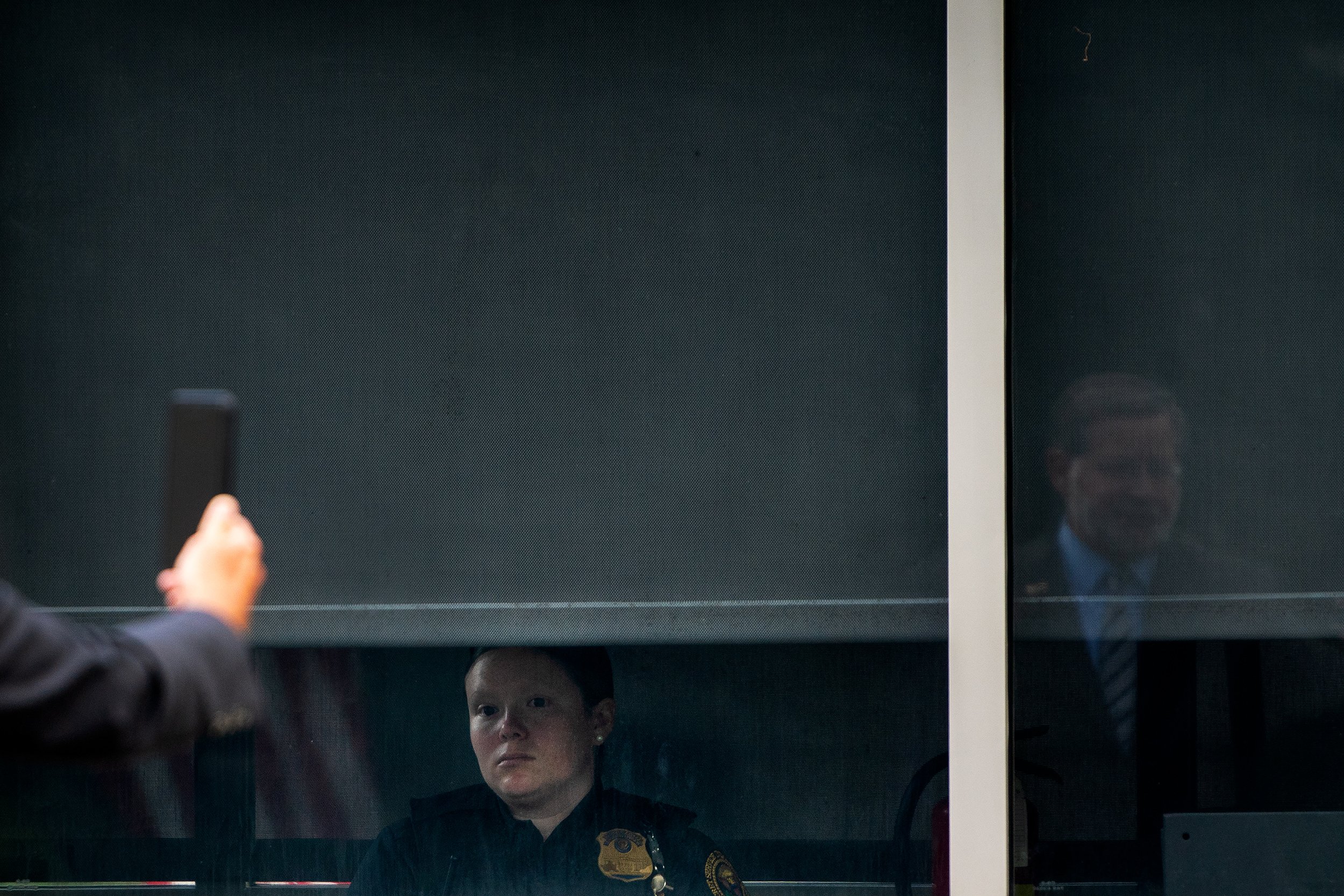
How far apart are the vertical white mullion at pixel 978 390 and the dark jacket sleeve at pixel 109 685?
112 centimetres

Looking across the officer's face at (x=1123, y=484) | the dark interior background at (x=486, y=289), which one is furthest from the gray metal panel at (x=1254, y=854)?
the dark interior background at (x=486, y=289)

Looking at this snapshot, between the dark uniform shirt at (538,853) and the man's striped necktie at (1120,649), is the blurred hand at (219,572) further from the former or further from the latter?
the man's striped necktie at (1120,649)

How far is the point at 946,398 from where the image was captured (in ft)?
5.94

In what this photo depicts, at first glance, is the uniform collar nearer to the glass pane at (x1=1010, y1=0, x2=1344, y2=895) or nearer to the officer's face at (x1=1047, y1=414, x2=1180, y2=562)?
the glass pane at (x1=1010, y1=0, x2=1344, y2=895)

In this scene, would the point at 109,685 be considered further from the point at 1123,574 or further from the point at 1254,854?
the point at 1254,854

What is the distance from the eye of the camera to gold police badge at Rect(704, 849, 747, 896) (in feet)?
6.19

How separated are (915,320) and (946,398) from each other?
122 mm

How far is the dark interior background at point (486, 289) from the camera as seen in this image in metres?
1.81

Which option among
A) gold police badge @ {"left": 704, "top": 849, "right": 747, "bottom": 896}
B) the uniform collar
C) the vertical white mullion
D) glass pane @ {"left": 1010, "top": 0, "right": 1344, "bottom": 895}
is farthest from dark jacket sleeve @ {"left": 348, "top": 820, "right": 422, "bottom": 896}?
glass pane @ {"left": 1010, "top": 0, "right": 1344, "bottom": 895}

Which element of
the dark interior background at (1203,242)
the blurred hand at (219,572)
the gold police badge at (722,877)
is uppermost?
the dark interior background at (1203,242)

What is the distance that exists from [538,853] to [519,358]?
75 cm

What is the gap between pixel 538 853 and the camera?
6.25ft

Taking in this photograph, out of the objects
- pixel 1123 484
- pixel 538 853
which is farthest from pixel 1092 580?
pixel 538 853

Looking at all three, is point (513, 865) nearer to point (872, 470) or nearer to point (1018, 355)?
point (872, 470)
